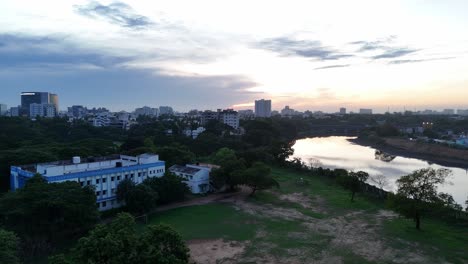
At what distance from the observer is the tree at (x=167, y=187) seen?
2167 cm

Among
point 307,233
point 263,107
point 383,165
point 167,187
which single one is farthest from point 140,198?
point 263,107

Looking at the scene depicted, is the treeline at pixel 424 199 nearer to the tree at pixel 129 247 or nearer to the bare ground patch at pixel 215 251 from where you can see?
the bare ground patch at pixel 215 251

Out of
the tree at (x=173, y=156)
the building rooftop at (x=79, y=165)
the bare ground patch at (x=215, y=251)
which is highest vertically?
the building rooftop at (x=79, y=165)

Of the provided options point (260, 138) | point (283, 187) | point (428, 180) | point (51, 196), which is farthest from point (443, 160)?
point (51, 196)

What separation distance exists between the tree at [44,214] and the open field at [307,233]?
4.59m

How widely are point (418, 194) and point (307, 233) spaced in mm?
5828

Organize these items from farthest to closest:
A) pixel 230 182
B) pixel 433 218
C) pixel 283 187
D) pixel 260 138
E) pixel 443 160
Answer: pixel 260 138, pixel 443 160, pixel 283 187, pixel 230 182, pixel 433 218

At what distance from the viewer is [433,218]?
2017 centimetres

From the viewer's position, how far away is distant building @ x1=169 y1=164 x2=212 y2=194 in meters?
25.2

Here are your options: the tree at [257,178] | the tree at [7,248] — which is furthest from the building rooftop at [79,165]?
the tree at [7,248]

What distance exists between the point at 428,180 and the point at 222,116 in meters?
65.2

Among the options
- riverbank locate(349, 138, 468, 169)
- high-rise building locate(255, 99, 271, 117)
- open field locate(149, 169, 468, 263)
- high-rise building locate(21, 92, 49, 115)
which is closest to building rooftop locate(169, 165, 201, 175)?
open field locate(149, 169, 468, 263)

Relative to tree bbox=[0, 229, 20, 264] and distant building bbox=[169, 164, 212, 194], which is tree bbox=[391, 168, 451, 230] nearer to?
distant building bbox=[169, 164, 212, 194]

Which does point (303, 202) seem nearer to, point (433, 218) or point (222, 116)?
point (433, 218)
